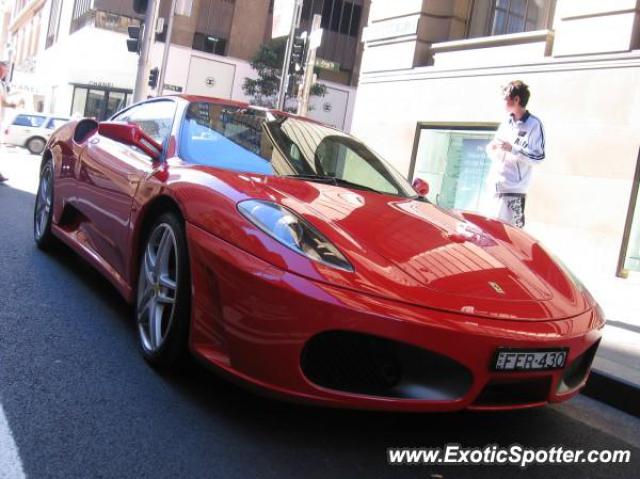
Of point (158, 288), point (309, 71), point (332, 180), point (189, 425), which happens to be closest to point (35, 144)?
point (309, 71)

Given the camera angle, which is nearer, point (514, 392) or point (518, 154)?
point (514, 392)

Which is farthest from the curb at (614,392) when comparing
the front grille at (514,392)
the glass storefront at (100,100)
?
the glass storefront at (100,100)

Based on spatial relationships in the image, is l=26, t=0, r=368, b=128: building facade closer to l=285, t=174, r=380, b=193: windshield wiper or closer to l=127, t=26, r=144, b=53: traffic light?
l=127, t=26, r=144, b=53: traffic light

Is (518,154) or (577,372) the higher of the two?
(518,154)

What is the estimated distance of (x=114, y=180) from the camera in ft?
12.9

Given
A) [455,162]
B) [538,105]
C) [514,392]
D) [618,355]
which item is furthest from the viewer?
[455,162]

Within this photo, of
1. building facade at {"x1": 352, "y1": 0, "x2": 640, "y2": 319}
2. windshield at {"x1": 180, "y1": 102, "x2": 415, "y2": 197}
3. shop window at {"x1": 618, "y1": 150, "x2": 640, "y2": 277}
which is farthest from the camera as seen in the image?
building facade at {"x1": 352, "y1": 0, "x2": 640, "y2": 319}

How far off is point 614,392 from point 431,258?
164 cm

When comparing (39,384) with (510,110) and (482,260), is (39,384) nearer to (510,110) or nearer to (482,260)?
(482,260)

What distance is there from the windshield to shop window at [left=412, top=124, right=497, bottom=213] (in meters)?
6.68

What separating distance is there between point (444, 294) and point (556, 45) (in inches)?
328

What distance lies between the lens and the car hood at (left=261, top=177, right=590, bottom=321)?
101 inches

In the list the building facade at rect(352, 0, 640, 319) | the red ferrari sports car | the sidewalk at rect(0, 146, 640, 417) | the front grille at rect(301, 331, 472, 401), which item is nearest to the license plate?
the red ferrari sports car

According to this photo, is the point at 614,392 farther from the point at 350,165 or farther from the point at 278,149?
the point at 278,149
